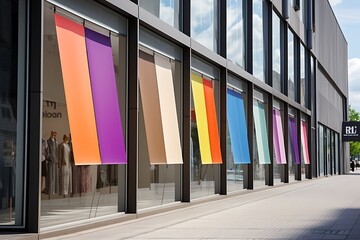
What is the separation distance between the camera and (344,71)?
272ft

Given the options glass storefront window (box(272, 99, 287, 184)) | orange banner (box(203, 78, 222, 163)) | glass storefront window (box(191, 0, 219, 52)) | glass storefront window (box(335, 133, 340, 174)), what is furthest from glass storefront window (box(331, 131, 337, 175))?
orange banner (box(203, 78, 222, 163))

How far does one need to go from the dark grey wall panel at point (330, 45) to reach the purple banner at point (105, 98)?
41.4 meters

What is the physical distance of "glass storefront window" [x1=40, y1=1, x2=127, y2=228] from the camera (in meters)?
13.1

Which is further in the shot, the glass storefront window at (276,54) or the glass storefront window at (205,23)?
the glass storefront window at (276,54)

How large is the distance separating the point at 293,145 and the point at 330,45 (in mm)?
26683

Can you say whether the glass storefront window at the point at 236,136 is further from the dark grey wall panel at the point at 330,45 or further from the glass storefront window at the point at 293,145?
the dark grey wall panel at the point at 330,45

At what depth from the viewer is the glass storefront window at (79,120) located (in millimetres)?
13117

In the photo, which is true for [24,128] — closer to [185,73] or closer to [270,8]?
[185,73]

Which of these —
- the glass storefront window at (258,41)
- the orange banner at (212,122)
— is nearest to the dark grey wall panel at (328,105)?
the glass storefront window at (258,41)

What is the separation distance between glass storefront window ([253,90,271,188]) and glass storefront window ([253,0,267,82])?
1064mm

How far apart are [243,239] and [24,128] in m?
4.23

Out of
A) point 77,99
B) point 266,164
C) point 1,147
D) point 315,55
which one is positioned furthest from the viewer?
point 315,55

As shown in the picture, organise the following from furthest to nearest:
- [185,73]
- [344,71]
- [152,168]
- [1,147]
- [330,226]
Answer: [344,71] < [185,73] < [152,168] < [330,226] < [1,147]

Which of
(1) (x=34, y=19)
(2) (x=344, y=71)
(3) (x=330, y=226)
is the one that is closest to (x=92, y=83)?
(1) (x=34, y=19)
